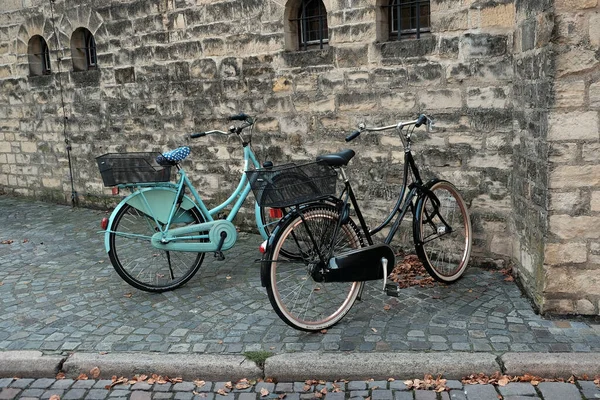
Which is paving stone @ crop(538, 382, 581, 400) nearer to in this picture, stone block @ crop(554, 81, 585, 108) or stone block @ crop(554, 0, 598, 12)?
stone block @ crop(554, 81, 585, 108)

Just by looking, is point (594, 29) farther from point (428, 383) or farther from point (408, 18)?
point (428, 383)

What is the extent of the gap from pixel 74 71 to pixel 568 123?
22.9 ft

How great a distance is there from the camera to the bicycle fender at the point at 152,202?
496cm

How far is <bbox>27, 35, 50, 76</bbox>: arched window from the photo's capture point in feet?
30.5

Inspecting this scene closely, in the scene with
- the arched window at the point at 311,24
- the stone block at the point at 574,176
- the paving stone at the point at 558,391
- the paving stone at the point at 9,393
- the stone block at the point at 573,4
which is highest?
the arched window at the point at 311,24

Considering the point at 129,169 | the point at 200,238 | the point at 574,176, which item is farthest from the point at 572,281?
the point at 129,169

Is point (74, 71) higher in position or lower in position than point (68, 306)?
higher

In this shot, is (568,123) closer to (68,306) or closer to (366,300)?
(366,300)

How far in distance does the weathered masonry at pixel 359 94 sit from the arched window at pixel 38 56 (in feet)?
0.07

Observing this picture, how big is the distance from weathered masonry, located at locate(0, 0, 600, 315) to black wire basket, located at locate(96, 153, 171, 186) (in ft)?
6.22

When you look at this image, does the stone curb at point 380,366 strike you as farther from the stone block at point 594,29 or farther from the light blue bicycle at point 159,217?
the stone block at point 594,29

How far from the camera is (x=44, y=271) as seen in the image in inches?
234

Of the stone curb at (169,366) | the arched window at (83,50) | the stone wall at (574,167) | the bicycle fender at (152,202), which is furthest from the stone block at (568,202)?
the arched window at (83,50)

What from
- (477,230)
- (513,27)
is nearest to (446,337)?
(477,230)
